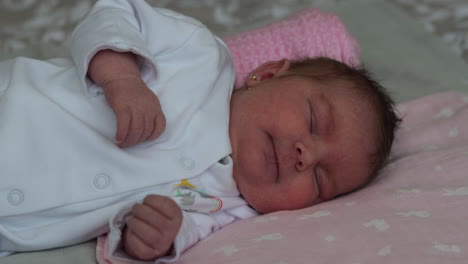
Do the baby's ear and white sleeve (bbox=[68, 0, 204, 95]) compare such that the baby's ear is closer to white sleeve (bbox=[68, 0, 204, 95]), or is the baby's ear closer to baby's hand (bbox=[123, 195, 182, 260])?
white sleeve (bbox=[68, 0, 204, 95])

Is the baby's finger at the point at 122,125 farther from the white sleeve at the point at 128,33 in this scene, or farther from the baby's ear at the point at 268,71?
the baby's ear at the point at 268,71

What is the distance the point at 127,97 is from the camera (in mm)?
1103

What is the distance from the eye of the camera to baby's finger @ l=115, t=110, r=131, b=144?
1062mm

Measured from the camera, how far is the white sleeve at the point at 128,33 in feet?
3.86

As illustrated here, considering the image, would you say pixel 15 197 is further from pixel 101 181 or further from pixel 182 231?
pixel 182 231

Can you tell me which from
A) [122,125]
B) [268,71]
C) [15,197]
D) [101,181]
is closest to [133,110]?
[122,125]

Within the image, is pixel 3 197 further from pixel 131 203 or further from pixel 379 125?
pixel 379 125

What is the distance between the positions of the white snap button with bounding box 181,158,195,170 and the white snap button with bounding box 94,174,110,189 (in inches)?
5.4

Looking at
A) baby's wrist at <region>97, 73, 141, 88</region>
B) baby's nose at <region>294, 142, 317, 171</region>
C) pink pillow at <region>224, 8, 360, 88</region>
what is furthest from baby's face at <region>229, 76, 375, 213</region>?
pink pillow at <region>224, 8, 360, 88</region>

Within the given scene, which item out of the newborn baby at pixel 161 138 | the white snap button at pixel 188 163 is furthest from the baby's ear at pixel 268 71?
the white snap button at pixel 188 163

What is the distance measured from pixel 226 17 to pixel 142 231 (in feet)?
3.89

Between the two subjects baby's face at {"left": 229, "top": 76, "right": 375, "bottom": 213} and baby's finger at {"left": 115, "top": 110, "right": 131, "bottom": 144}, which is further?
baby's face at {"left": 229, "top": 76, "right": 375, "bottom": 213}

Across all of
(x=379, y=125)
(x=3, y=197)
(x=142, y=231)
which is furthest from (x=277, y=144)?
(x=3, y=197)

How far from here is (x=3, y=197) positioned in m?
1.08
